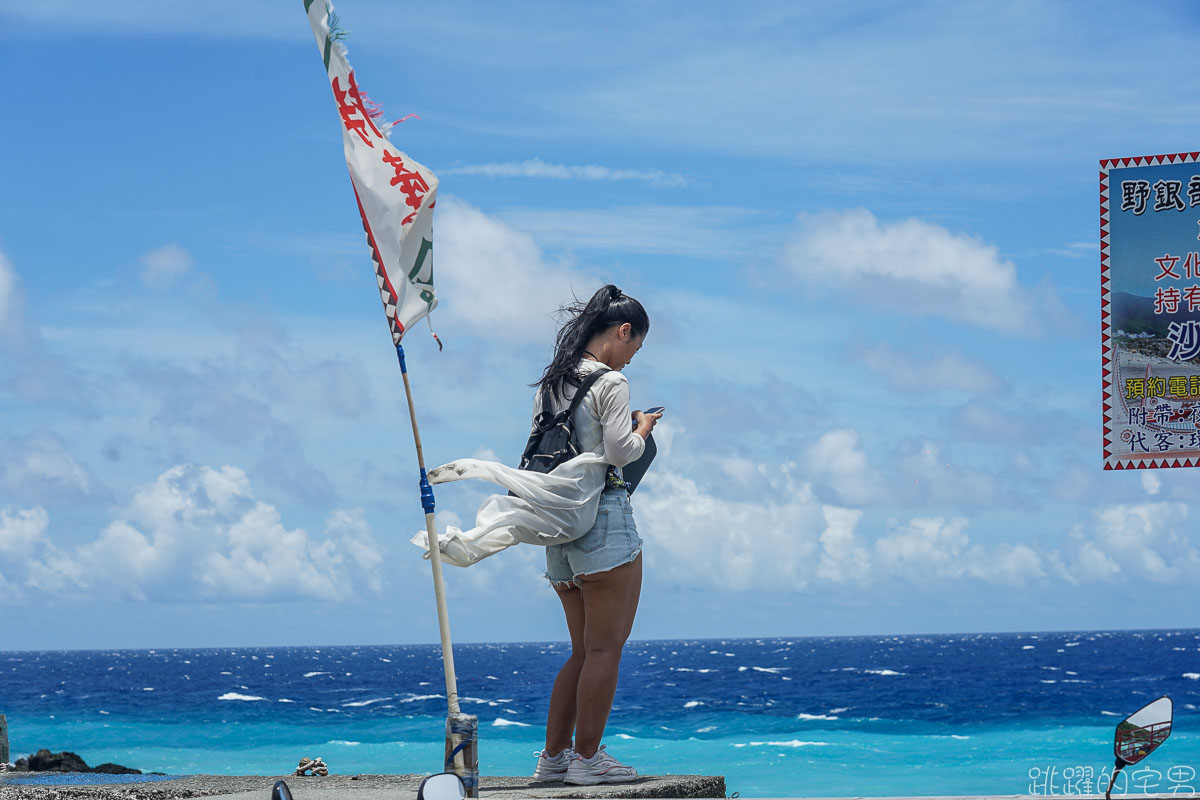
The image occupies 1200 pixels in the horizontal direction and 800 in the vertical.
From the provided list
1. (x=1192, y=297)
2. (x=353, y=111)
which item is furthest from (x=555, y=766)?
(x=1192, y=297)

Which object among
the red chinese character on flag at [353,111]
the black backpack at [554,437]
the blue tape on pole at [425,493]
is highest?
the red chinese character on flag at [353,111]

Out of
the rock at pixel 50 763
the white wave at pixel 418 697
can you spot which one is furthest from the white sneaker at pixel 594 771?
the white wave at pixel 418 697

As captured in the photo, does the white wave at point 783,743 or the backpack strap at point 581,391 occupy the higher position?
the backpack strap at point 581,391

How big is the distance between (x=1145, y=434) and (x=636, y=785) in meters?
2.62

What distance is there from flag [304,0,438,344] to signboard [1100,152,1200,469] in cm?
293

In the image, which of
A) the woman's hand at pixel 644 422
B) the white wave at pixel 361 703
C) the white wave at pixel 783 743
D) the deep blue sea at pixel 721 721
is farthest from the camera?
the white wave at pixel 361 703

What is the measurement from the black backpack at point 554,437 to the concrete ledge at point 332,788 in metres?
1.18

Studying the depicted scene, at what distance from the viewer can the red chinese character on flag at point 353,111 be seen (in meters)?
4.56

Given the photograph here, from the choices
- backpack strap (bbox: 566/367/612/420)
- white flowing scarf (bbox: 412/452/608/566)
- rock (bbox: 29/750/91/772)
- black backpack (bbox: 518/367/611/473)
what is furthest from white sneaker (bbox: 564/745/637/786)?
rock (bbox: 29/750/91/772)

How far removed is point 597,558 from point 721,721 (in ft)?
126

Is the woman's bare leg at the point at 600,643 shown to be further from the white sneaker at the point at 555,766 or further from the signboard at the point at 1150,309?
the signboard at the point at 1150,309

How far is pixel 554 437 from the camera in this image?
183 inches

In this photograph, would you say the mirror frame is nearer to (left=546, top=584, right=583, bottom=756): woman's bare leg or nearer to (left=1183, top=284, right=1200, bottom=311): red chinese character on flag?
(left=546, top=584, right=583, bottom=756): woman's bare leg

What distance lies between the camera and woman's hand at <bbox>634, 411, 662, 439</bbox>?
4.64m
